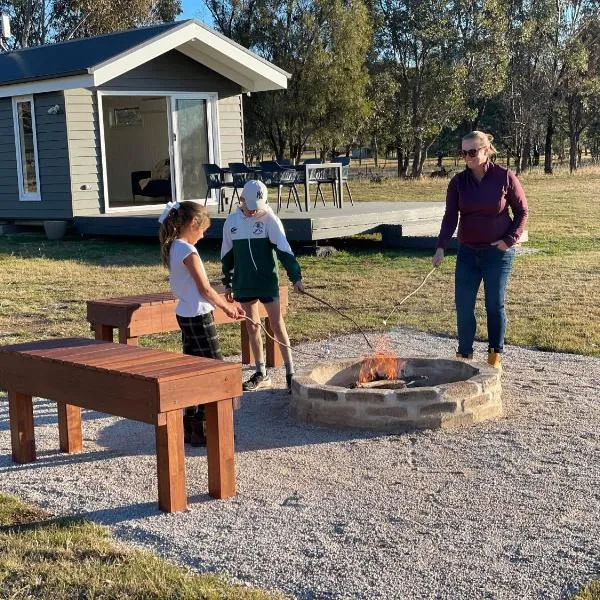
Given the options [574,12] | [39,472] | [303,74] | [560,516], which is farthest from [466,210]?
[574,12]

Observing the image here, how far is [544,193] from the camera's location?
87.7ft

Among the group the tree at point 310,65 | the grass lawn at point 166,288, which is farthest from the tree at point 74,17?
the grass lawn at point 166,288

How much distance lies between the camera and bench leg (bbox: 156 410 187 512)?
441cm

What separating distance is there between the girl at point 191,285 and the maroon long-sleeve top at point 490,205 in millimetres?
2042

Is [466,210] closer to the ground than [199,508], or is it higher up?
higher up

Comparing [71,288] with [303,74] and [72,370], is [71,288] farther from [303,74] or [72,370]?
[303,74]

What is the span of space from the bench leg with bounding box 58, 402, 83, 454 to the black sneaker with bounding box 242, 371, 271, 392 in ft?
5.15

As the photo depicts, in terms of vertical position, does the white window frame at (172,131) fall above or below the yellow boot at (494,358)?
above

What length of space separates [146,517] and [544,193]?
24.0m

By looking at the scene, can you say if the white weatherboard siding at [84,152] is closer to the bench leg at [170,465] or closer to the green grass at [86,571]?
the bench leg at [170,465]

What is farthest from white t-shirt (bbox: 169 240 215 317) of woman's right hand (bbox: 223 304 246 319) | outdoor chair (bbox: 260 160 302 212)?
outdoor chair (bbox: 260 160 302 212)

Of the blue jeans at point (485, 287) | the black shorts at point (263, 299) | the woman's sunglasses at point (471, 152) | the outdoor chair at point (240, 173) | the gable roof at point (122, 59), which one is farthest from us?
the gable roof at point (122, 59)

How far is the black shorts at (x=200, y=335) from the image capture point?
5.52m

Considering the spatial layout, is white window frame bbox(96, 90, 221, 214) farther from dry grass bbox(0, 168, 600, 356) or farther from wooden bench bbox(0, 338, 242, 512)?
wooden bench bbox(0, 338, 242, 512)
